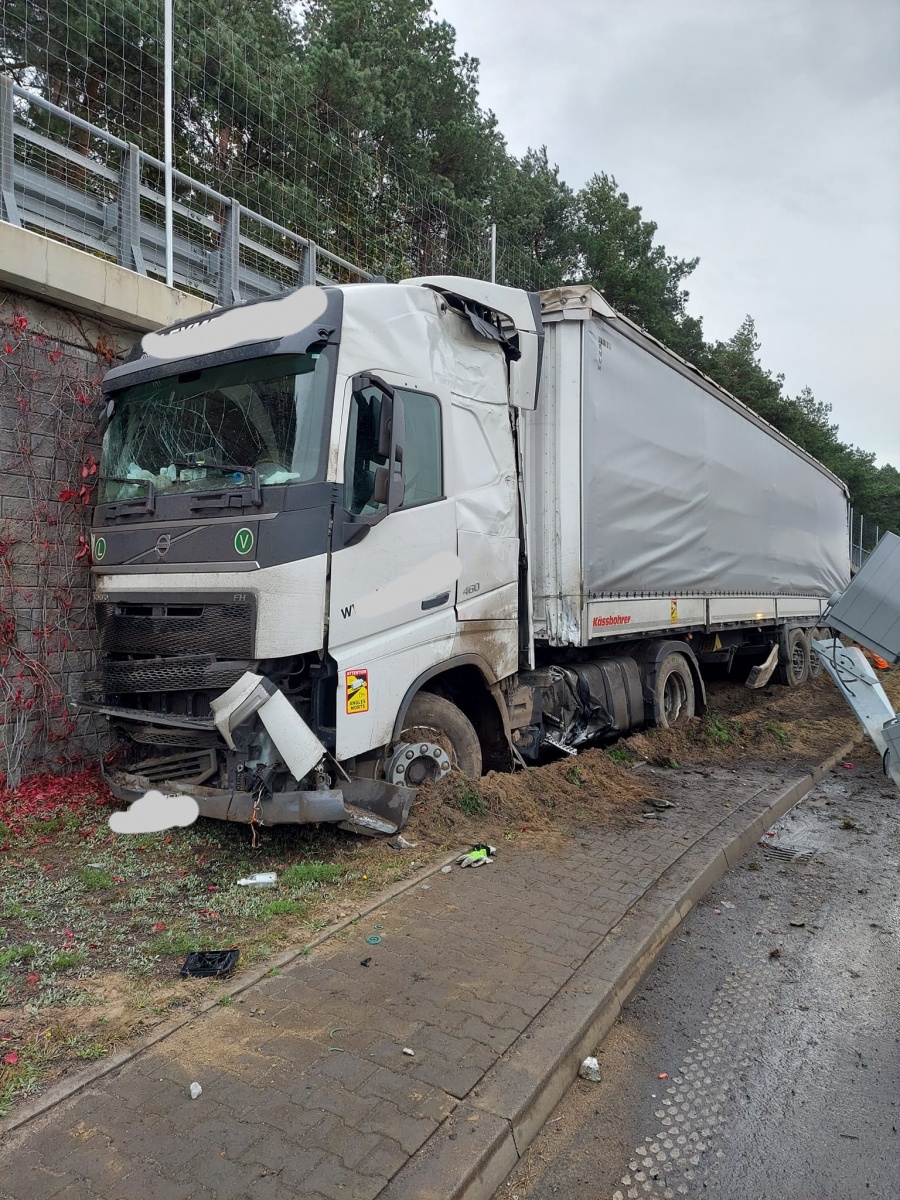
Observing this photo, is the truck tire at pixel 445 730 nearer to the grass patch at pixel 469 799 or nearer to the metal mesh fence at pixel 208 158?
the grass patch at pixel 469 799

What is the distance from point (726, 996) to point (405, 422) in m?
3.48

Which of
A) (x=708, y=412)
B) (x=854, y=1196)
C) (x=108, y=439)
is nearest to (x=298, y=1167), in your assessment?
(x=854, y=1196)

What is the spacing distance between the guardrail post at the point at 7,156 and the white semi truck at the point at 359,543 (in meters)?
1.85

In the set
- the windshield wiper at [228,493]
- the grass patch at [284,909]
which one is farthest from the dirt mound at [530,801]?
the windshield wiper at [228,493]

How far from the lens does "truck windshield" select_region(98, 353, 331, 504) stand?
454 cm

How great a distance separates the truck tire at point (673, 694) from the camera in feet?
26.8

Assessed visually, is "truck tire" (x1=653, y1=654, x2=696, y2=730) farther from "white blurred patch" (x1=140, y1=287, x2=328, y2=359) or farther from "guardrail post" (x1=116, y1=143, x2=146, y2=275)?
"guardrail post" (x1=116, y1=143, x2=146, y2=275)

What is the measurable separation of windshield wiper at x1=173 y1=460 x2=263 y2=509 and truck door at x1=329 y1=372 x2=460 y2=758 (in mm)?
475

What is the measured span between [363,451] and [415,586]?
0.90 metres

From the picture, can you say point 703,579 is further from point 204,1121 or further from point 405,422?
point 204,1121

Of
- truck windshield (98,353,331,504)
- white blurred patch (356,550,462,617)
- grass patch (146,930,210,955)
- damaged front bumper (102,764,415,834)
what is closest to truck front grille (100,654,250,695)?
damaged front bumper (102,764,415,834)

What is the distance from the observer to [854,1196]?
2.47 meters

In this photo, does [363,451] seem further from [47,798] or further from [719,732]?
[719,732]

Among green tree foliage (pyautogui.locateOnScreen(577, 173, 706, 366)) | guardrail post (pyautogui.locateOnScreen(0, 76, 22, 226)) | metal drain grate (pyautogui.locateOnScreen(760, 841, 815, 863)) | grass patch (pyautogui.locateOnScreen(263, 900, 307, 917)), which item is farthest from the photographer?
green tree foliage (pyautogui.locateOnScreen(577, 173, 706, 366))
